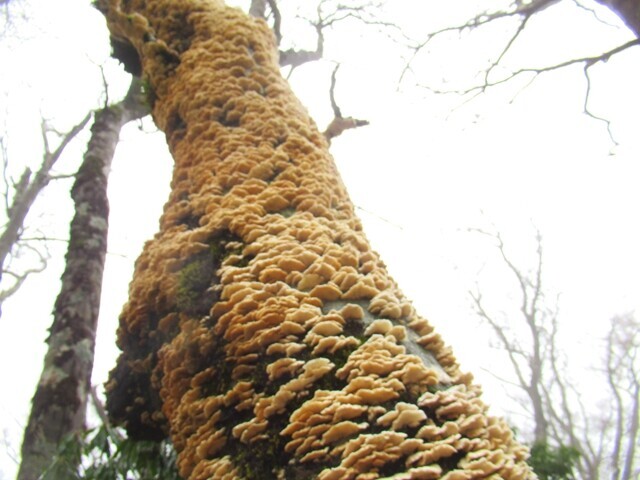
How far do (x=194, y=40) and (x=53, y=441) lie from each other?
7.27 feet

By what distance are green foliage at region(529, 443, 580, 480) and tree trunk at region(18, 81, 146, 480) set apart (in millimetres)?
3258

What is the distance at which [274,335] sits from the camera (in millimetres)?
1308

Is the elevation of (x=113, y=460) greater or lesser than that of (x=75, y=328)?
lesser

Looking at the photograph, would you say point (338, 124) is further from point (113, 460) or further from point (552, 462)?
point (552, 462)

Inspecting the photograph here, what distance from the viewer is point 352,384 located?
1.15 m

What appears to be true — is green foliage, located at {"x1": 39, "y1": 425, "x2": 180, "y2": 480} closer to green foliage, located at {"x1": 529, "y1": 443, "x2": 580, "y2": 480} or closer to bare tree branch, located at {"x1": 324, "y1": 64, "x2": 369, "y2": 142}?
bare tree branch, located at {"x1": 324, "y1": 64, "x2": 369, "y2": 142}

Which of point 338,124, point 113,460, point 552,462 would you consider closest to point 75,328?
point 113,460

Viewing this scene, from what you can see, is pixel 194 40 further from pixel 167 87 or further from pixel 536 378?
pixel 536 378

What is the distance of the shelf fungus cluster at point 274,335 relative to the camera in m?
1.08

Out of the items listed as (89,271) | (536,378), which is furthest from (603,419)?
(89,271)

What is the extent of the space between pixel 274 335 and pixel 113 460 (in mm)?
1421

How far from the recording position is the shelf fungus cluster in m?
1.08

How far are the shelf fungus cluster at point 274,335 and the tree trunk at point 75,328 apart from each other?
100 cm

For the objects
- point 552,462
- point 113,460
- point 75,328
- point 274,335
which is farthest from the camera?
point 552,462
